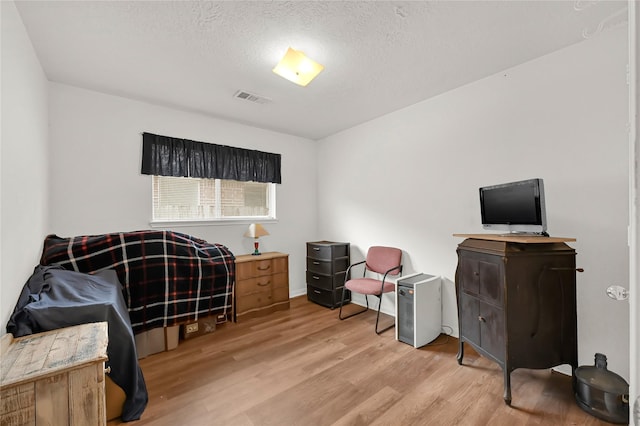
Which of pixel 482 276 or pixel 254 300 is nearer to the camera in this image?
pixel 482 276

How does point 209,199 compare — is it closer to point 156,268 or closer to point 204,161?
point 204,161

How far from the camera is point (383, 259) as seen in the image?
3.62m

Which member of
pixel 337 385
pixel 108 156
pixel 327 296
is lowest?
pixel 337 385

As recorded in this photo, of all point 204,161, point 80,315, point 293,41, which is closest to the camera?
point 80,315

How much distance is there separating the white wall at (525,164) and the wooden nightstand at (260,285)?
4.07 feet

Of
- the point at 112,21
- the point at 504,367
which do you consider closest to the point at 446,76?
the point at 504,367

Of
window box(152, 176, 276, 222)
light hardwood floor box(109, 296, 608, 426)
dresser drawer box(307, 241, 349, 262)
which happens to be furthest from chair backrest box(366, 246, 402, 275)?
window box(152, 176, 276, 222)

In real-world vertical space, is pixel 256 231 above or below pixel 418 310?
above

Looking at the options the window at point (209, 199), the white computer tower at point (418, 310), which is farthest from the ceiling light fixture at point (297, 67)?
the white computer tower at point (418, 310)

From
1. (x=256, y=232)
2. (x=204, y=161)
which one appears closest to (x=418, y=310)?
(x=256, y=232)

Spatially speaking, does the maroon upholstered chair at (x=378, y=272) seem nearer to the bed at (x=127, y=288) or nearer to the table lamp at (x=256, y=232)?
the table lamp at (x=256, y=232)

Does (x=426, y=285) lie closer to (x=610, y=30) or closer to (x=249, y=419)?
(x=249, y=419)

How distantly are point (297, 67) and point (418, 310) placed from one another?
8.05ft

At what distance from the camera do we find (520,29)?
2070 mm
